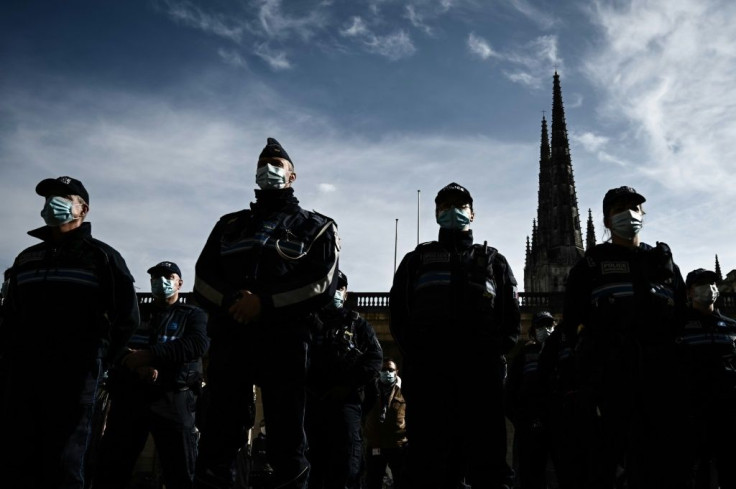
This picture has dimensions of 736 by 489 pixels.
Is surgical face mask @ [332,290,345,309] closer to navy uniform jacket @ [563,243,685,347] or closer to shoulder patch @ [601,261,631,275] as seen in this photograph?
navy uniform jacket @ [563,243,685,347]

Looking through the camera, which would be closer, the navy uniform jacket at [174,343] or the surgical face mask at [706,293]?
the navy uniform jacket at [174,343]

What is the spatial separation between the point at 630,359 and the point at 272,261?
2.40 m

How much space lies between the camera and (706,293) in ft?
21.6

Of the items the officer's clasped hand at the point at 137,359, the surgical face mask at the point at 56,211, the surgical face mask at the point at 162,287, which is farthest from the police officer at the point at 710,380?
the surgical face mask at the point at 56,211

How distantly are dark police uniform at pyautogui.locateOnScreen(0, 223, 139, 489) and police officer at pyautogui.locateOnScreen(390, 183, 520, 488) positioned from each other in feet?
6.47

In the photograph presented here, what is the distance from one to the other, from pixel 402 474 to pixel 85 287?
243 centimetres

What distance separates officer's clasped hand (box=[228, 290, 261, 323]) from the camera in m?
3.64

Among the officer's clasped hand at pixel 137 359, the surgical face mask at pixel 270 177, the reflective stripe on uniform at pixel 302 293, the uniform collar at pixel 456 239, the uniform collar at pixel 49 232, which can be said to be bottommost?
the officer's clasped hand at pixel 137 359

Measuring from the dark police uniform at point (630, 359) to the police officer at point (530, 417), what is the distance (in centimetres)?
332

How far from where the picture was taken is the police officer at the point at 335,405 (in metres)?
6.33

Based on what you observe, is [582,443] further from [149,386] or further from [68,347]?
[68,347]

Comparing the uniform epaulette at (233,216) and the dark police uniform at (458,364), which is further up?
the uniform epaulette at (233,216)

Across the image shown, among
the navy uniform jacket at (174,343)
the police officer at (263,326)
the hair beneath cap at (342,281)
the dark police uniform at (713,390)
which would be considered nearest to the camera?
the police officer at (263,326)

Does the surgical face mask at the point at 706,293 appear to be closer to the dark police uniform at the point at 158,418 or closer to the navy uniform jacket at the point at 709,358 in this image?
the navy uniform jacket at the point at 709,358
